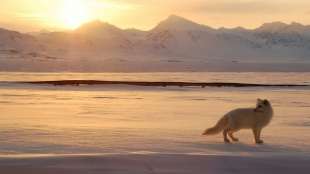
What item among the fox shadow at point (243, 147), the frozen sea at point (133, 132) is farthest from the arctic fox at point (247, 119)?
the fox shadow at point (243, 147)

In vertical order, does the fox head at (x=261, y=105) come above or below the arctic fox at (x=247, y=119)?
above

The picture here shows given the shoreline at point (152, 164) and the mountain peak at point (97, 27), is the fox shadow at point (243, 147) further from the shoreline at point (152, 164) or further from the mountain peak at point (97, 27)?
the mountain peak at point (97, 27)

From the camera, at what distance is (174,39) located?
17462cm

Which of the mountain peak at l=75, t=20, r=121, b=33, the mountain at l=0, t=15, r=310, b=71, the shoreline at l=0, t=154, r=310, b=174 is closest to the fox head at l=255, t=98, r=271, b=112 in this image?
the shoreline at l=0, t=154, r=310, b=174

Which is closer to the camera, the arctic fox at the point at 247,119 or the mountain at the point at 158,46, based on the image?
the arctic fox at the point at 247,119

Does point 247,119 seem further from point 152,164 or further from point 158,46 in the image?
point 158,46

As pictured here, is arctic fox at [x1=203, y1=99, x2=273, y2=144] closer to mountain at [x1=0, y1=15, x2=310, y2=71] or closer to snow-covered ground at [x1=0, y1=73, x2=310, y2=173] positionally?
snow-covered ground at [x1=0, y1=73, x2=310, y2=173]

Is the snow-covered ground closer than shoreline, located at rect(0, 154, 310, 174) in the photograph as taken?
No

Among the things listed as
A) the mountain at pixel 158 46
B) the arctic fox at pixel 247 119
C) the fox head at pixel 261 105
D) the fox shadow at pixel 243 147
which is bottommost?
the fox shadow at pixel 243 147

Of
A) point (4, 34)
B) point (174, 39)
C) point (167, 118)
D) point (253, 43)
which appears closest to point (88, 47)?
point (4, 34)

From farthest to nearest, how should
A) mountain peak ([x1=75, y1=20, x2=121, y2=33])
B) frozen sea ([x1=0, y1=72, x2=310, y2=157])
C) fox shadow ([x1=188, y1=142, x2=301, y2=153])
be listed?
mountain peak ([x1=75, y1=20, x2=121, y2=33]) < fox shadow ([x1=188, y1=142, x2=301, y2=153]) < frozen sea ([x1=0, y1=72, x2=310, y2=157])

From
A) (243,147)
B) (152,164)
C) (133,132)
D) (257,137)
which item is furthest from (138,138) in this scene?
(152,164)

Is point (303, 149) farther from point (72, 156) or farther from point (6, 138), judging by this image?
point (6, 138)

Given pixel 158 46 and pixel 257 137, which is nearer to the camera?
pixel 257 137
